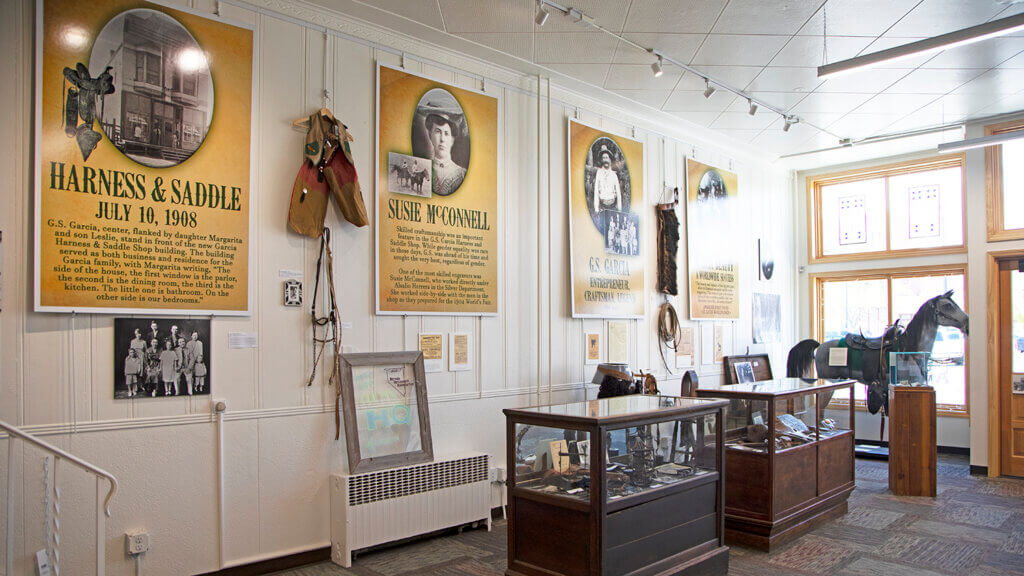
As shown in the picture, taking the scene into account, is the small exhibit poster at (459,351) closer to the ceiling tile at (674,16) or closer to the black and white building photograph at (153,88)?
the black and white building photograph at (153,88)

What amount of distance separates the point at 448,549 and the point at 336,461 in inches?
41.6

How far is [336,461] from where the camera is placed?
15.8 ft

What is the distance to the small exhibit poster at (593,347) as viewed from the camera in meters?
6.73

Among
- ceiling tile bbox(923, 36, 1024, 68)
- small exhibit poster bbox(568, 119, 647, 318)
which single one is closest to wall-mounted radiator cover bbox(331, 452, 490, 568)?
small exhibit poster bbox(568, 119, 647, 318)

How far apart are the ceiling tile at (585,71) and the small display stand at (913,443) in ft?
14.2

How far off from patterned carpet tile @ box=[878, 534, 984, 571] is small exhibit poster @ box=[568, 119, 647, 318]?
3.16 metres

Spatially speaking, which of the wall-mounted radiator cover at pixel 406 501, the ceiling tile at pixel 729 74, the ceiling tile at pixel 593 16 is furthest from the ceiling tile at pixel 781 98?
the wall-mounted radiator cover at pixel 406 501

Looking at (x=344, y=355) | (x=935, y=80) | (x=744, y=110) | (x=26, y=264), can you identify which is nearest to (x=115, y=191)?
(x=26, y=264)

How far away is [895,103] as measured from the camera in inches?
285

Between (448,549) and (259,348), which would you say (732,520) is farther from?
(259,348)

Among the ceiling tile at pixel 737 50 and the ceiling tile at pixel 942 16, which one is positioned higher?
the ceiling tile at pixel 942 16

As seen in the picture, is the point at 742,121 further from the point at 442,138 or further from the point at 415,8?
the point at 415,8

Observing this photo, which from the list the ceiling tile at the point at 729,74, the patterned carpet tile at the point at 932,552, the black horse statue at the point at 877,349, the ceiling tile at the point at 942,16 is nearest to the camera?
the patterned carpet tile at the point at 932,552

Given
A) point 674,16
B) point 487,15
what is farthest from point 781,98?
point 487,15
